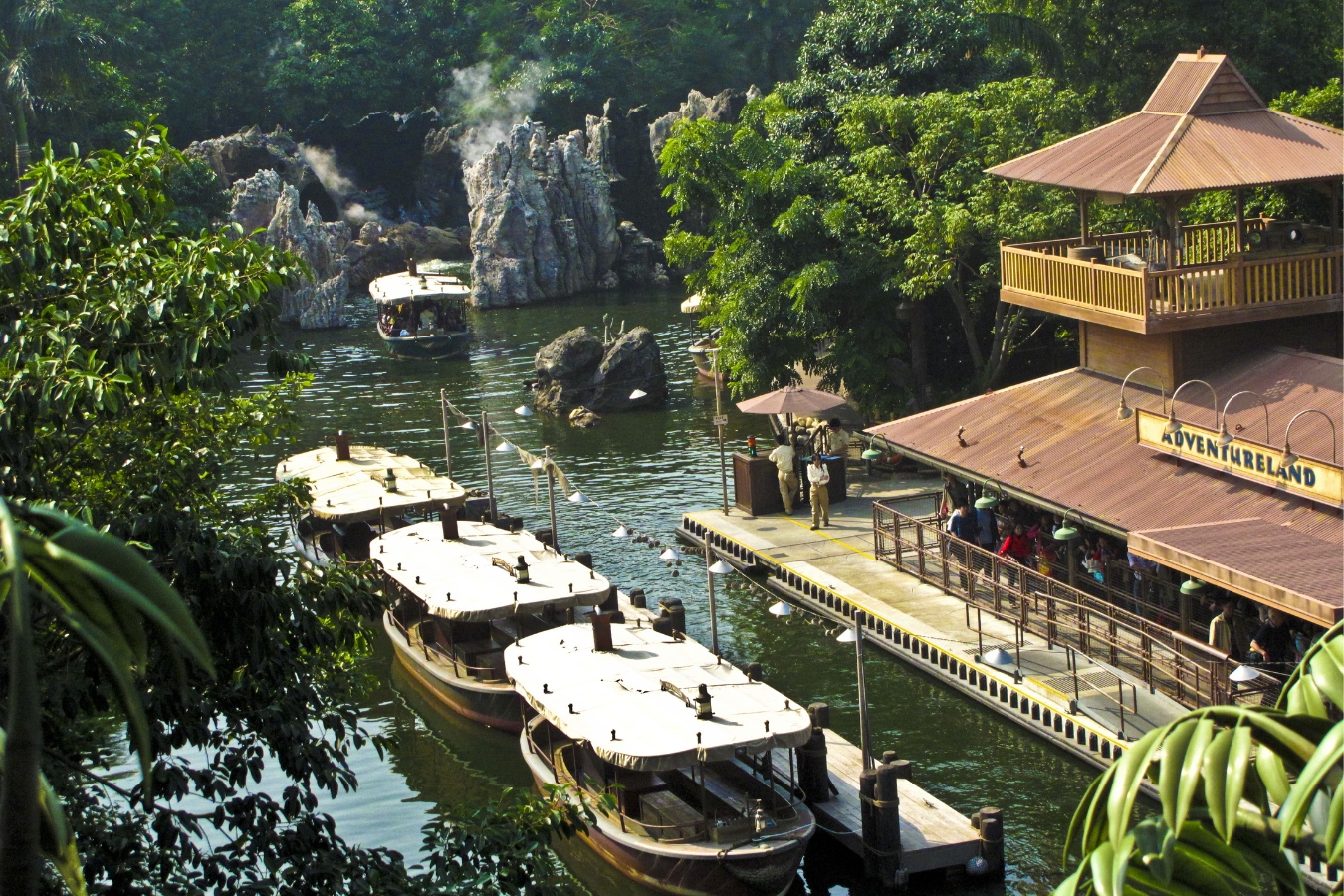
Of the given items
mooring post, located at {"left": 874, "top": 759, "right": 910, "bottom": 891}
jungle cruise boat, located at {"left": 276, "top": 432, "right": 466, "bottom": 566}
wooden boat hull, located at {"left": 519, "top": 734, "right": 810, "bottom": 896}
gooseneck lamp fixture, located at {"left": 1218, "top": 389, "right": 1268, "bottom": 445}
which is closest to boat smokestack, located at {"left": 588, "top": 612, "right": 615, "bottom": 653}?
wooden boat hull, located at {"left": 519, "top": 734, "right": 810, "bottom": 896}

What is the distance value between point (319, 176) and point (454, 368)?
123 ft

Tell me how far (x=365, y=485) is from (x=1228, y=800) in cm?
3036

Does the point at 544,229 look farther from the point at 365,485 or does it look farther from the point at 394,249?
the point at 365,485

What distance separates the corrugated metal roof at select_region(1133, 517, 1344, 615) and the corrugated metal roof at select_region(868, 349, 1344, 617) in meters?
0.37

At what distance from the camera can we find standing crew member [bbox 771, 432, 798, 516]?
34.7m

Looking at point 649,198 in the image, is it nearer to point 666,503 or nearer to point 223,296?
point 666,503

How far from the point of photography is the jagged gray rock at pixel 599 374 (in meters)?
48.3

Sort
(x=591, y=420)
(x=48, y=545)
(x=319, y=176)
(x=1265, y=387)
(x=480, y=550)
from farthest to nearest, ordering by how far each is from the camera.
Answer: (x=319, y=176), (x=591, y=420), (x=480, y=550), (x=1265, y=387), (x=48, y=545)

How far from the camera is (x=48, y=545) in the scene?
14.6 feet

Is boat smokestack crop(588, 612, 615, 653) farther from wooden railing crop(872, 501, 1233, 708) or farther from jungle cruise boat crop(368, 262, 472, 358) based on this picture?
jungle cruise boat crop(368, 262, 472, 358)

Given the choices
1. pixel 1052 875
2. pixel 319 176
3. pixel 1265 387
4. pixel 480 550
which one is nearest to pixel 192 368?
pixel 1052 875

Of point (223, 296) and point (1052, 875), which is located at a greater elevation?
point (223, 296)

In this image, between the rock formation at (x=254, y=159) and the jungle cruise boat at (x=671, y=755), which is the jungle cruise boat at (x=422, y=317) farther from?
the jungle cruise boat at (x=671, y=755)

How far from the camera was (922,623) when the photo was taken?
27797 mm
